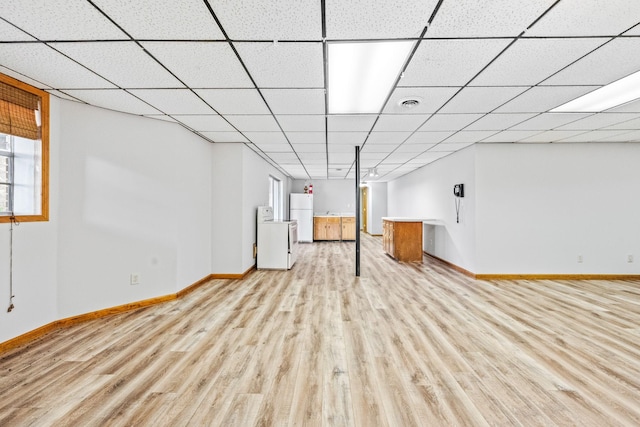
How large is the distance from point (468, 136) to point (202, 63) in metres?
3.97

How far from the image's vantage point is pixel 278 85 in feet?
8.39

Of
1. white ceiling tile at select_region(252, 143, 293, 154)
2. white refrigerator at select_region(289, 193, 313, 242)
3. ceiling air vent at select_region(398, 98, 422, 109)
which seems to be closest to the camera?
ceiling air vent at select_region(398, 98, 422, 109)

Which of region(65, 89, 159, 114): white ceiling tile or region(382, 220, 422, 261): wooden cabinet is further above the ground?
region(65, 89, 159, 114): white ceiling tile

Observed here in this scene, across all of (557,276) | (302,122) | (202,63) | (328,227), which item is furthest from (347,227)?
(202,63)

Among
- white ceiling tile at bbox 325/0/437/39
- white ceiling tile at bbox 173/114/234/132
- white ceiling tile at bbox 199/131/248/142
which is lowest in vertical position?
white ceiling tile at bbox 325/0/437/39

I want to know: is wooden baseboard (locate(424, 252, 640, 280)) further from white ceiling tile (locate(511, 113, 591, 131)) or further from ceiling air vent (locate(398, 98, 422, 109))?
ceiling air vent (locate(398, 98, 422, 109))

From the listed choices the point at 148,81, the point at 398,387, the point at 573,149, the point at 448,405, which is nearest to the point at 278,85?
the point at 148,81

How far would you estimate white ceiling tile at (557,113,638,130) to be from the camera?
3428mm

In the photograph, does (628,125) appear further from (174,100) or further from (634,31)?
(174,100)

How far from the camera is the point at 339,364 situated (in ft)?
7.04

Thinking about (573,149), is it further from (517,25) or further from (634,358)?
(517,25)

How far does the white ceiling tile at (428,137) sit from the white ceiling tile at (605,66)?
166 centimetres

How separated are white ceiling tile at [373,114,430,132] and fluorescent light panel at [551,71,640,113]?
1545mm

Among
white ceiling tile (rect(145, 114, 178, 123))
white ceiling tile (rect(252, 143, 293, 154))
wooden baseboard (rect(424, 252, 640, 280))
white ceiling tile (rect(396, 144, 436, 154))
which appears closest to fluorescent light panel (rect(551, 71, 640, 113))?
white ceiling tile (rect(396, 144, 436, 154))
